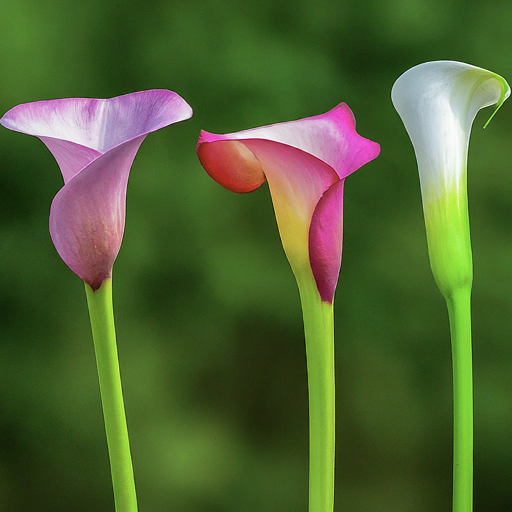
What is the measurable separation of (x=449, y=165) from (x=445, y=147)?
0.01 meters

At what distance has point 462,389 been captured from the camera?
35cm

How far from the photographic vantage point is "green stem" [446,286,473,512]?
1.14 ft

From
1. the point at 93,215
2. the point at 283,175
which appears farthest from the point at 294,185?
the point at 93,215

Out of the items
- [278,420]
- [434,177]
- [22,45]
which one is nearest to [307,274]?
[434,177]

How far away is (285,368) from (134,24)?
312mm

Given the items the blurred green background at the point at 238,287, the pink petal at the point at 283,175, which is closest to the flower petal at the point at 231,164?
the pink petal at the point at 283,175

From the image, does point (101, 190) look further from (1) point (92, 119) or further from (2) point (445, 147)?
(2) point (445, 147)

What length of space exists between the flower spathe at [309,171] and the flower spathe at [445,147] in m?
0.04

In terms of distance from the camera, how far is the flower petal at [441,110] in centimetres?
34

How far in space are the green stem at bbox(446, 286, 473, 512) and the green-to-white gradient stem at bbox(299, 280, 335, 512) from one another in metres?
0.08

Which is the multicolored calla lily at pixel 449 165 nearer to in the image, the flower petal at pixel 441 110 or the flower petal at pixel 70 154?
the flower petal at pixel 441 110

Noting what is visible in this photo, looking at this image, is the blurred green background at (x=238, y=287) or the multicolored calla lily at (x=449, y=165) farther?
the blurred green background at (x=238, y=287)

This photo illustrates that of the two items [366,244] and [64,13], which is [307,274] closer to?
[366,244]

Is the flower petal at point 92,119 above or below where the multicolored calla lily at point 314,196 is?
above
